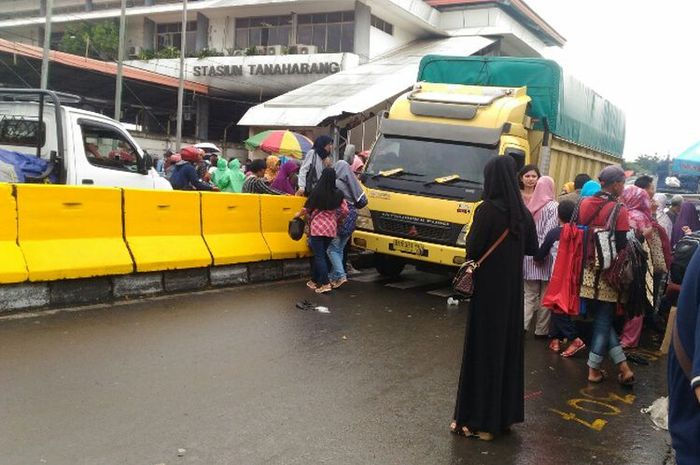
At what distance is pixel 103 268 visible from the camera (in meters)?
6.50

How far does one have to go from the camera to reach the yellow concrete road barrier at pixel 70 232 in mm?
6039

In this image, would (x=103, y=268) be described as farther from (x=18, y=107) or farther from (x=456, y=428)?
(x=456, y=428)

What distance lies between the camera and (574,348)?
6.20 meters

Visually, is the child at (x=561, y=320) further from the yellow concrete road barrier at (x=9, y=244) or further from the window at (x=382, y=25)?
the window at (x=382, y=25)

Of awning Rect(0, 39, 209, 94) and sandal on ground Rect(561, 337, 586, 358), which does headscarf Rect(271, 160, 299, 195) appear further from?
awning Rect(0, 39, 209, 94)

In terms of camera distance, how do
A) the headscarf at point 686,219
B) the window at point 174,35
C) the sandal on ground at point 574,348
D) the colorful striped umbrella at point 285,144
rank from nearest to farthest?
the sandal on ground at point 574,348
the headscarf at point 686,219
the colorful striped umbrella at point 285,144
the window at point 174,35

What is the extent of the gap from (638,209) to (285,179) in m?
5.16

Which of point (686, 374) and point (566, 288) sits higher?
point (686, 374)

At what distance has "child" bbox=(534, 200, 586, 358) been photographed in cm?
595

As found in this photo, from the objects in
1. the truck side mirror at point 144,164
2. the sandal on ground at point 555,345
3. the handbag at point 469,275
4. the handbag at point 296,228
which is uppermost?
the truck side mirror at point 144,164

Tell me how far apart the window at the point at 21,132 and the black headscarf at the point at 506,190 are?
18.3 ft

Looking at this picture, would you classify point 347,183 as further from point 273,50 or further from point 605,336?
point 273,50

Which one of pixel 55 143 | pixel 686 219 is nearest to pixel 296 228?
pixel 55 143

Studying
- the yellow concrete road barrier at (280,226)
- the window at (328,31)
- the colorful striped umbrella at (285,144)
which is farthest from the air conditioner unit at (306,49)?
the yellow concrete road barrier at (280,226)
